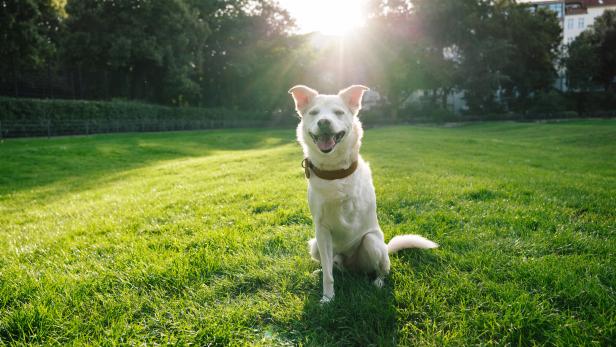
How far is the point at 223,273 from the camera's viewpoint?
3482 millimetres

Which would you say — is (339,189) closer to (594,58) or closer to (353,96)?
(353,96)

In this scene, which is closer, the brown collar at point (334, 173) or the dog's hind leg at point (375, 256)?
the brown collar at point (334, 173)

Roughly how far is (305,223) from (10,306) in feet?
10.7

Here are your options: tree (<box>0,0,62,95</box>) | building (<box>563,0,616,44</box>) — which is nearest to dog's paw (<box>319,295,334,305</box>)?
tree (<box>0,0,62,95</box>)

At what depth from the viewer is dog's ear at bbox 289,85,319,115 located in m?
3.42

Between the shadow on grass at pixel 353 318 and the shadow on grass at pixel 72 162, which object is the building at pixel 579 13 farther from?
the shadow on grass at pixel 353 318

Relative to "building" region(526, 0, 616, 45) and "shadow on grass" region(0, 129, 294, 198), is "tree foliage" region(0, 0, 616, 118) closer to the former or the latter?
"shadow on grass" region(0, 129, 294, 198)

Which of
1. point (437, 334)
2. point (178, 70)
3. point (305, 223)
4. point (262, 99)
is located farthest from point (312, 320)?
point (262, 99)

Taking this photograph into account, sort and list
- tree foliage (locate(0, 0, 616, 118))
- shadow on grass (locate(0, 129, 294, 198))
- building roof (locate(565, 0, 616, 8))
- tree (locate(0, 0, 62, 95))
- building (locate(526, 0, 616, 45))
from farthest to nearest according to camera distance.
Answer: building roof (locate(565, 0, 616, 8)) → building (locate(526, 0, 616, 45)) → tree foliage (locate(0, 0, 616, 118)) → tree (locate(0, 0, 62, 95)) → shadow on grass (locate(0, 129, 294, 198))

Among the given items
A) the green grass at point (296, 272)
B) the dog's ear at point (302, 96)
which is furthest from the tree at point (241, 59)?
the dog's ear at point (302, 96)

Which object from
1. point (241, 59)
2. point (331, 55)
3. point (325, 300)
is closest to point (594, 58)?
point (331, 55)

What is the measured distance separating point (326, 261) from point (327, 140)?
105cm

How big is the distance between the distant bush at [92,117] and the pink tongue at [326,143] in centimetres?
2571

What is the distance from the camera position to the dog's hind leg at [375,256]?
10.3ft
